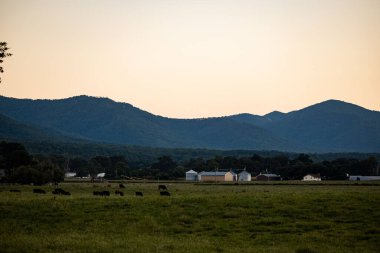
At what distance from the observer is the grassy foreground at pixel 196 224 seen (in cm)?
2712

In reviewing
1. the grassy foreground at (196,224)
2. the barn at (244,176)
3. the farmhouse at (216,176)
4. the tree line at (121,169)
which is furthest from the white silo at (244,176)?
the grassy foreground at (196,224)

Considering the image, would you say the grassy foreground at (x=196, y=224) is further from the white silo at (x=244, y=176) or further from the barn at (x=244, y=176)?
the barn at (x=244, y=176)

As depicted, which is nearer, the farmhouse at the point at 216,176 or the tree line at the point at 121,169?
the tree line at the point at 121,169

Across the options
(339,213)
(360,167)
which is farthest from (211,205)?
(360,167)

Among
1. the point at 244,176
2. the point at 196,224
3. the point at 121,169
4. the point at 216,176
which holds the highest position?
the point at 121,169

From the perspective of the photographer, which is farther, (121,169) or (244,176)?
(244,176)

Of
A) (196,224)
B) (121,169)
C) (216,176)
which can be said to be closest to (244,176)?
(216,176)

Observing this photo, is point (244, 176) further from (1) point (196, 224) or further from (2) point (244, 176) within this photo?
(1) point (196, 224)

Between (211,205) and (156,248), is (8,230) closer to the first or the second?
(156,248)

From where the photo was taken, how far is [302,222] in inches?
1323

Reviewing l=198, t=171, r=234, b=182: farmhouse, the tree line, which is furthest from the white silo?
the tree line

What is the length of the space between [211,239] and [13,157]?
78.4 m

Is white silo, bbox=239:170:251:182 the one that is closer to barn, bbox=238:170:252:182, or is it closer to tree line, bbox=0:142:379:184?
barn, bbox=238:170:252:182

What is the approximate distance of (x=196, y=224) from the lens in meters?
33.9
